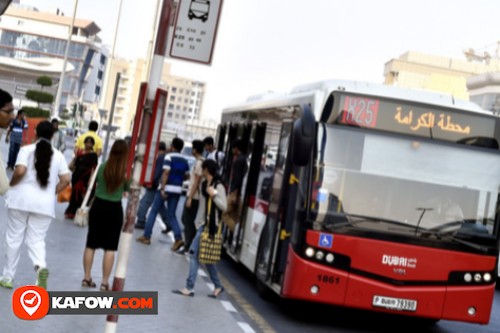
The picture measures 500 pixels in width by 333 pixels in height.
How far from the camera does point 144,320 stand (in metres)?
10.6

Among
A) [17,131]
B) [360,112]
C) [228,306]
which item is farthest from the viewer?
[17,131]

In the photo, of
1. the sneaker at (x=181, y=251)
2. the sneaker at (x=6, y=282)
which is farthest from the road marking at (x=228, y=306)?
the sneaker at (x=181, y=251)

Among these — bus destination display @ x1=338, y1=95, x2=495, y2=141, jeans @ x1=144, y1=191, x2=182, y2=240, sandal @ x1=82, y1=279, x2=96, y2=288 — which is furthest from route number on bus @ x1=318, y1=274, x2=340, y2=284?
jeans @ x1=144, y1=191, x2=182, y2=240

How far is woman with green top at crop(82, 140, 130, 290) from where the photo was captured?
11.9 metres

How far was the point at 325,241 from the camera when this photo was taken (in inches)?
474

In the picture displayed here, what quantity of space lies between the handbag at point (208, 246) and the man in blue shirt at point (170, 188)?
5692 millimetres

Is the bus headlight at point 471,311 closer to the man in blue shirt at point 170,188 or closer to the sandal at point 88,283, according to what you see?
the sandal at point 88,283

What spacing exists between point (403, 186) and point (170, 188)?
7706 millimetres

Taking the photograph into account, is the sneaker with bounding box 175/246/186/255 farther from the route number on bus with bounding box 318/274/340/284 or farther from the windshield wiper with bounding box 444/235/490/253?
the windshield wiper with bounding box 444/235/490/253

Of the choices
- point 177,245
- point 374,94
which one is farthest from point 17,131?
point 374,94

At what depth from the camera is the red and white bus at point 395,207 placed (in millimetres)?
12062

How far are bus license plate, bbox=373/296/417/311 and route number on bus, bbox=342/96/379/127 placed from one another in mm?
2017

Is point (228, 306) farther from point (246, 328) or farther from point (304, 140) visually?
point (304, 140)

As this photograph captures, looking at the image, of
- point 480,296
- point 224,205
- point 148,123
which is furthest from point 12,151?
point 148,123
